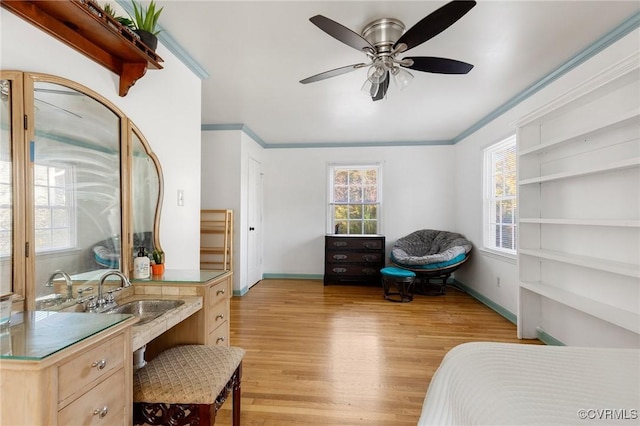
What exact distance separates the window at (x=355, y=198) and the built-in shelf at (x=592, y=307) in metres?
2.90

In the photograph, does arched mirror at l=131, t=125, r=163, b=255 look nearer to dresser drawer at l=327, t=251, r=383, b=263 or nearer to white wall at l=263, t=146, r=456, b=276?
dresser drawer at l=327, t=251, r=383, b=263

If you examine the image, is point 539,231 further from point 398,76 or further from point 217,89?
point 217,89

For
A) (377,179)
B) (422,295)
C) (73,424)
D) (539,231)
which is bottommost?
(422,295)

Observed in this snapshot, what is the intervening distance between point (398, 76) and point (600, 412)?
2.14m

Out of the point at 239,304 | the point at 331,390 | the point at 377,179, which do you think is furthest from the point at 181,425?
the point at 377,179

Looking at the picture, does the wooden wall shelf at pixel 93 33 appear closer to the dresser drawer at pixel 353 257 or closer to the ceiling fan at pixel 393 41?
the ceiling fan at pixel 393 41

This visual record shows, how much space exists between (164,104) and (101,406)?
1.91 m

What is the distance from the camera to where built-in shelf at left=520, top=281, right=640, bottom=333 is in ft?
6.18

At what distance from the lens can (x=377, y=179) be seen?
546cm

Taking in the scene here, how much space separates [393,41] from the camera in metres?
2.05

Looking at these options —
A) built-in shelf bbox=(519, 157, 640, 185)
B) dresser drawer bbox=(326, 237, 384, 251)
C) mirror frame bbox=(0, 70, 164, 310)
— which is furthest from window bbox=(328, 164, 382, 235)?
mirror frame bbox=(0, 70, 164, 310)

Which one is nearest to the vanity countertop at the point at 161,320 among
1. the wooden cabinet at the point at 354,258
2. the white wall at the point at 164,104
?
the white wall at the point at 164,104

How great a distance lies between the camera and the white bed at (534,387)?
2.82ft

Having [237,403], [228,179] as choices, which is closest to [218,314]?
[237,403]
